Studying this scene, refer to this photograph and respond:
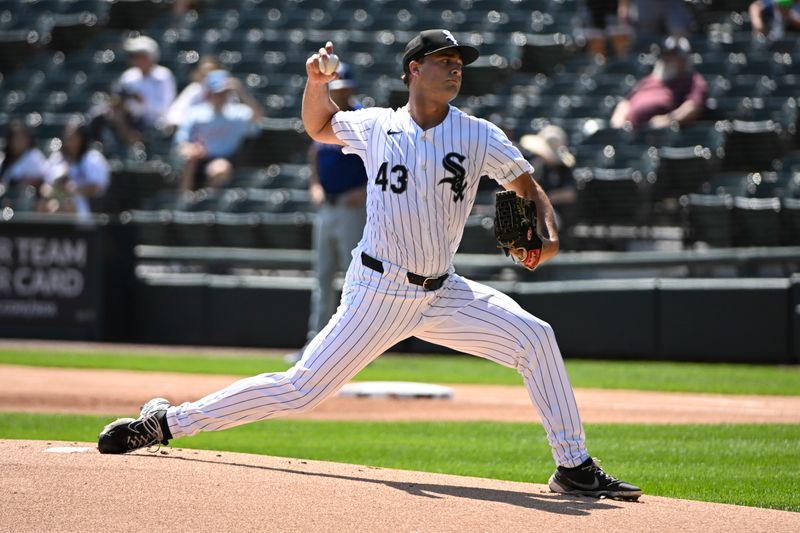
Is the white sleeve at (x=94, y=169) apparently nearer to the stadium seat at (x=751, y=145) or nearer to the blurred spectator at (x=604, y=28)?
the blurred spectator at (x=604, y=28)

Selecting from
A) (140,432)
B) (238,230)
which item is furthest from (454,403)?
(238,230)

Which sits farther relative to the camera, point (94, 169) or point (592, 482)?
point (94, 169)

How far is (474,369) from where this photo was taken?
1124 cm

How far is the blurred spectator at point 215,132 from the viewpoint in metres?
15.1

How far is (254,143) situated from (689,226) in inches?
240

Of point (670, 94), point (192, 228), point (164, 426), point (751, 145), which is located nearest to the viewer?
point (164, 426)

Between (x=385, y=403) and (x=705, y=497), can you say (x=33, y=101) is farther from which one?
(x=705, y=497)

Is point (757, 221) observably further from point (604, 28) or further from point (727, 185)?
point (604, 28)

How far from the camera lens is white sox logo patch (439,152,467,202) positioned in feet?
16.4

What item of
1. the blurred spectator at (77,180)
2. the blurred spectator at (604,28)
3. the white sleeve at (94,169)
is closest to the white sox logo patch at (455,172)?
the blurred spectator at (77,180)

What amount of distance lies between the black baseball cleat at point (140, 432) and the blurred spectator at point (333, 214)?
4.86m

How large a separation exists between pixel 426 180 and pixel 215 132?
10.5 meters

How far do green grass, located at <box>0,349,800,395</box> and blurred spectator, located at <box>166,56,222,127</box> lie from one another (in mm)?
4800

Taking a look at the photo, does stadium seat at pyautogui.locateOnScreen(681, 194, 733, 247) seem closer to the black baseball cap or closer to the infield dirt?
the infield dirt
